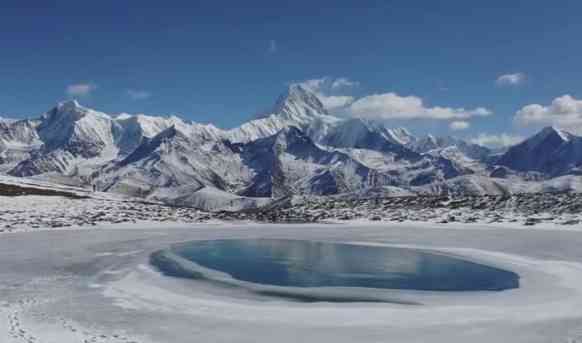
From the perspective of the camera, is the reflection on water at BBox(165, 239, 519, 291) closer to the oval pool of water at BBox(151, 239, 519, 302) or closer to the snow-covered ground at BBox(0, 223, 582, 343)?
the oval pool of water at BBox(151, 239, 519, 302)

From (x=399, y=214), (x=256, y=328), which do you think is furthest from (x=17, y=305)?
(x=399, y=214)

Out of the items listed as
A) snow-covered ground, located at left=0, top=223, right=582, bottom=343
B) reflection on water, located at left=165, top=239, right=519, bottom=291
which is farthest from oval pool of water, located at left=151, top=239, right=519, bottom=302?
snow-covered ground, located at left=0, top=223, right=582, bottom=343

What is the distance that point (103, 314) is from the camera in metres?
20.8

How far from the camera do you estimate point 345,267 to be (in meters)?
32.8

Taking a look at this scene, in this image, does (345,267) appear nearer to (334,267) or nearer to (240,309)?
(334,267)

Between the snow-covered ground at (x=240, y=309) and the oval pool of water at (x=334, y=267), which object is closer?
the snow-covered ground at (x=240, y=309)

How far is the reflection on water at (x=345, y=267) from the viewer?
27530mm

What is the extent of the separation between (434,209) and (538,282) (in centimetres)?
4577

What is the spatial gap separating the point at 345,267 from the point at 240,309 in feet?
39.8

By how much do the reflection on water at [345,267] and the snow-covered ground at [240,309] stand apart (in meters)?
2.05

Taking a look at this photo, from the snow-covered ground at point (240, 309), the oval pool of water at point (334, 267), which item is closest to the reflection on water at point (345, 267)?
the oval pool of water at point (334, 267)

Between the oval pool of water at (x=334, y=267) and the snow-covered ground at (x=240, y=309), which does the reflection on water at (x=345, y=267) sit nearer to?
the oval pool of water at (x=334, y=267)

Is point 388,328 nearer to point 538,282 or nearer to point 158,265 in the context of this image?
point 538,282

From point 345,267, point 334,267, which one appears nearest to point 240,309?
point 334,267
